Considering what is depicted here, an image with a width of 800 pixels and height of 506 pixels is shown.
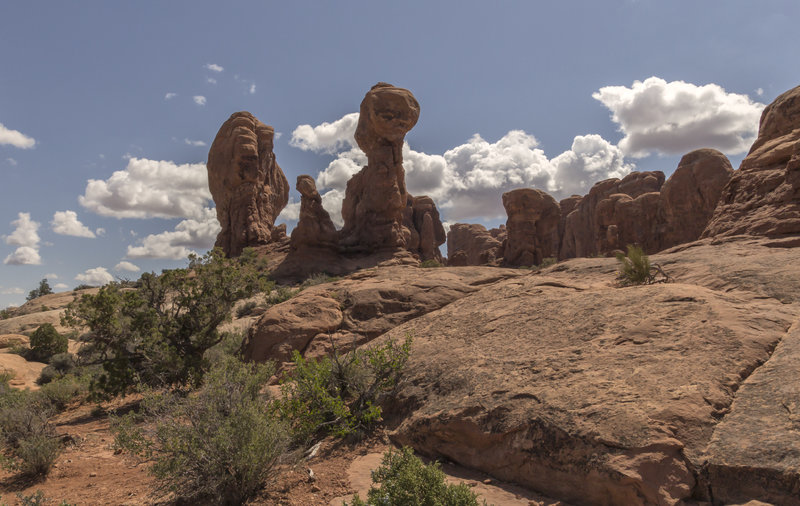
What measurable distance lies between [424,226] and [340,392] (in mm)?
46333

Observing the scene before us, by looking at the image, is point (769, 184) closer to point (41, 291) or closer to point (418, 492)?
point (418, 492)

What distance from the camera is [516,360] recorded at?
510 cm

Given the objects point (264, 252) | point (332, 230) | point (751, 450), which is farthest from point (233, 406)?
point (264, 252)

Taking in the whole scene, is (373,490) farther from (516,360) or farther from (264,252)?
(264,252)

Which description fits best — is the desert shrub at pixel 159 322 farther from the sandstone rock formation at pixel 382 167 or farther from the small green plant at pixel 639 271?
the sandstone rock formation at pixel 382 167

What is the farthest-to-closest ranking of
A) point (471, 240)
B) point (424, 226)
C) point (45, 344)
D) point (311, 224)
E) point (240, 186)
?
point (471, 240)
point (424, 226)
point (240, 186)
point (311, 224)
point (45, 344)

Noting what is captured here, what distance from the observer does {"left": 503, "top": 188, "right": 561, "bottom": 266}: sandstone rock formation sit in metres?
40.0

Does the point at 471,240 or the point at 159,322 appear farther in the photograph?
the point at 471,240

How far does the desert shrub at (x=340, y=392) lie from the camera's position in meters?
5.17

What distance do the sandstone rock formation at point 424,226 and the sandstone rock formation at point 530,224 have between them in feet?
30.3

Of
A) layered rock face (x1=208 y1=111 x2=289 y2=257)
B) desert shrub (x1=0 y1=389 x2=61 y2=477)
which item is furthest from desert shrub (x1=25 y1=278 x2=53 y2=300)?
desert shrub (x1=0 y1=389 x2=61 y2=477)

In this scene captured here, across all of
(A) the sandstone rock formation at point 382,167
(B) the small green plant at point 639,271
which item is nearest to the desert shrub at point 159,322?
(B) the small green plant at point 639,271

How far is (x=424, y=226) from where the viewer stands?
51.8m

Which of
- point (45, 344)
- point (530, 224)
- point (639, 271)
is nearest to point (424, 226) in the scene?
point (530, 224)
